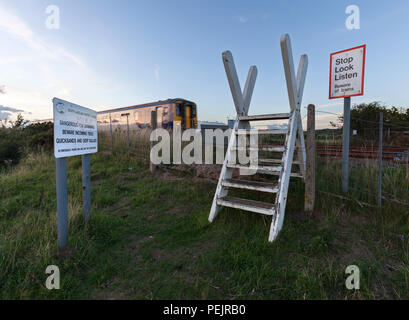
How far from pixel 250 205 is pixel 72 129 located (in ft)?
8.05

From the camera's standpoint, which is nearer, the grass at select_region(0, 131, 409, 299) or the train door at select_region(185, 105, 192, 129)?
the grass at select_region(0, 131, 409, 299)

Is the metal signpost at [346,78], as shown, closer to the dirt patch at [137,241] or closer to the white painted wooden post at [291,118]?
the white painted wooden post at [291,118]

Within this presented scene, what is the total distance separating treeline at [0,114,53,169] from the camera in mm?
8891

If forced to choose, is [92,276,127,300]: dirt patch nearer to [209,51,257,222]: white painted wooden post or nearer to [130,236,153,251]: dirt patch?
[130,236,153,251]: dirt patch

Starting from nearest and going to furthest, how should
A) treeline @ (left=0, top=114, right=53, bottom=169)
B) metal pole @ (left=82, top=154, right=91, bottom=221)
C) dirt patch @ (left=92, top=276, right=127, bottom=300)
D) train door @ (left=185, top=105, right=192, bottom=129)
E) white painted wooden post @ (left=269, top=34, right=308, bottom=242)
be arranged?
dirt patch @ (left=92, top=276, right=127, bottom=300) → white painted wooden post @ (left=269, top=34, right=308, bottom=242) → metal pole @ (left=82, top=154, right=91, bottom=221) → treeline @ (left=0, top=114, right=53, bottom=169) → train door @ (left=185, top=105, right=192, bottom=129)

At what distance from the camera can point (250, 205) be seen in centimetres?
295

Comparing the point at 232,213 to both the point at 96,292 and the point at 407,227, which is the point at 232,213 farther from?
the point at 407,227

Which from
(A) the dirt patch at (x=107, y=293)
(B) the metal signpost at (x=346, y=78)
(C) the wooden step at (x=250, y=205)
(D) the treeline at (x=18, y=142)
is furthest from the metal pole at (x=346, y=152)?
(D) the treeline at (x=18, y=142)

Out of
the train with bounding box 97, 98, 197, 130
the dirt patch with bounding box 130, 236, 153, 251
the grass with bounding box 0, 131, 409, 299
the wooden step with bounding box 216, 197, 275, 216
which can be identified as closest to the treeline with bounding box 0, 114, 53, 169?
the train with bounding box 97, 98, 197, 130

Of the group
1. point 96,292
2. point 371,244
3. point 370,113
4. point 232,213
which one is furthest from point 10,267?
point 370,113

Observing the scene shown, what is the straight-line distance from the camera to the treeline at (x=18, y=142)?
889 cm

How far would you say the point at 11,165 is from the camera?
860 centimetres

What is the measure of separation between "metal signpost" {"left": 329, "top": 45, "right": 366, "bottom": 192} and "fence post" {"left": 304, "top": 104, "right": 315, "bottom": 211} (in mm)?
911

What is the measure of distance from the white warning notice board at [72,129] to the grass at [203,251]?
1.07m
